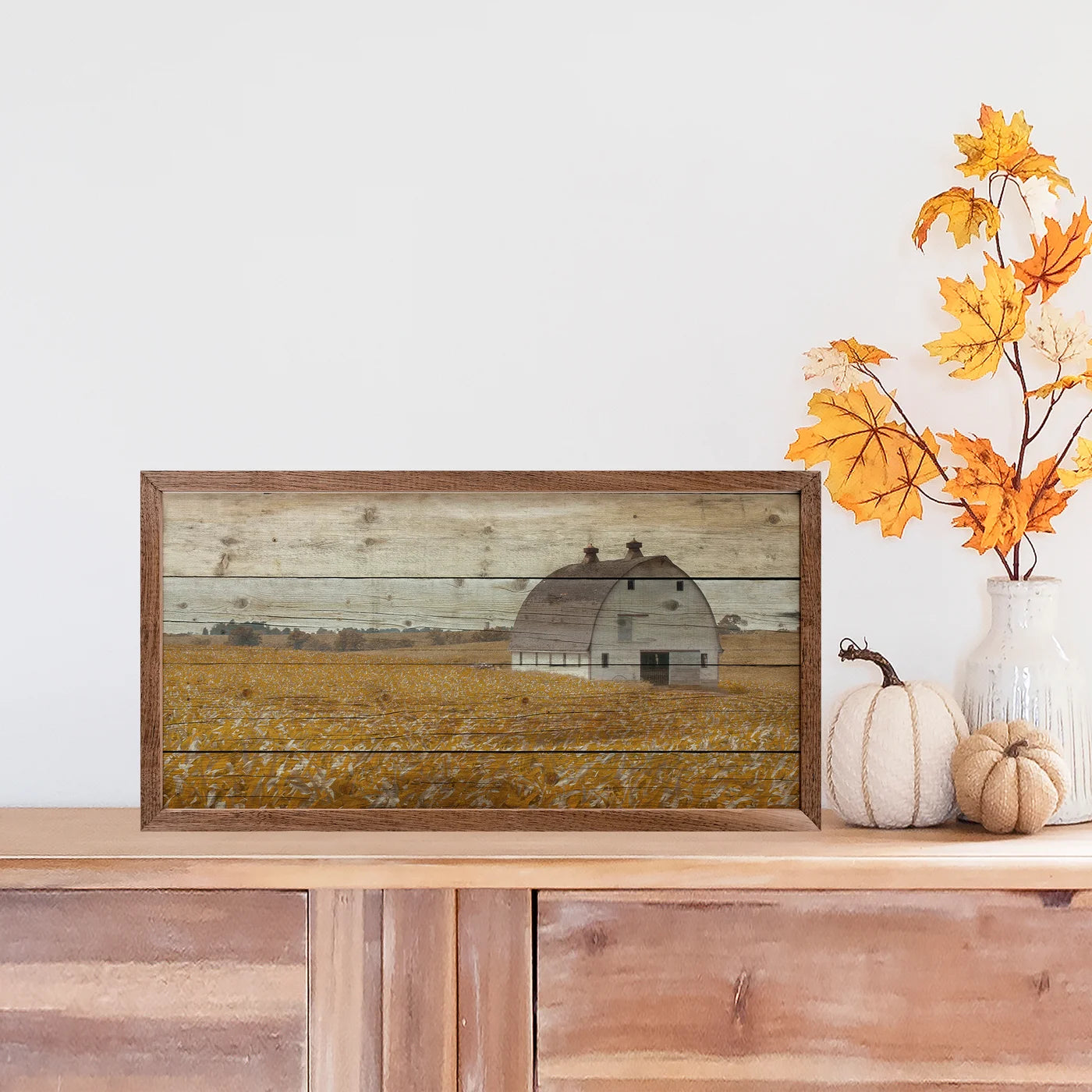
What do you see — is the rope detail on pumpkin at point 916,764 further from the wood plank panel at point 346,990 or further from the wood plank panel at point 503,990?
the wood plank panel at point 346,990

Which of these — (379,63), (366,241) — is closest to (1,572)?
(366,241)

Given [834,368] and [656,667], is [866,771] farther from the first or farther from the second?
[834,368]

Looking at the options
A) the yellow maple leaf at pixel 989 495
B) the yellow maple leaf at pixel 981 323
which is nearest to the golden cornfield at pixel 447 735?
the yellow maple leaf at pixel 989 495

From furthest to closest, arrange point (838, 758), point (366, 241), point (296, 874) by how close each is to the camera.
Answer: point (366, 241) < point (838, 758) < point (296, 874)

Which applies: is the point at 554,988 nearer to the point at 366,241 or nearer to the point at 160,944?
the point at 160,944

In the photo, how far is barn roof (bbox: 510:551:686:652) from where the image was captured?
1090 mm

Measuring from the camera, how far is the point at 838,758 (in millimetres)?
1059

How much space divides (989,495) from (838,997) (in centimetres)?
50

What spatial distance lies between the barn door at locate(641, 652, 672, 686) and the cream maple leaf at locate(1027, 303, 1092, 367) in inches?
19.0

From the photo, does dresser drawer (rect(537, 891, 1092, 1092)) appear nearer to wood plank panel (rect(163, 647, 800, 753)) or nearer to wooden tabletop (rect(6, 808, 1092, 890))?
wooden tabletop (rect(6, 808, 1092, 890))

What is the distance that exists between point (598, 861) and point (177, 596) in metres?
0.51

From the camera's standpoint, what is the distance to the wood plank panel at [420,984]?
3.01 ft

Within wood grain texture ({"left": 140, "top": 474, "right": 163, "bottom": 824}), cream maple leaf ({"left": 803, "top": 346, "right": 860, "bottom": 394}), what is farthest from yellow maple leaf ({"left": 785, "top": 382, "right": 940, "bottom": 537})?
wood grain texture ({"left": 140, "top": 474, "right": 163, "bottom": 824})

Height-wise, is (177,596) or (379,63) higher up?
(379,63)
